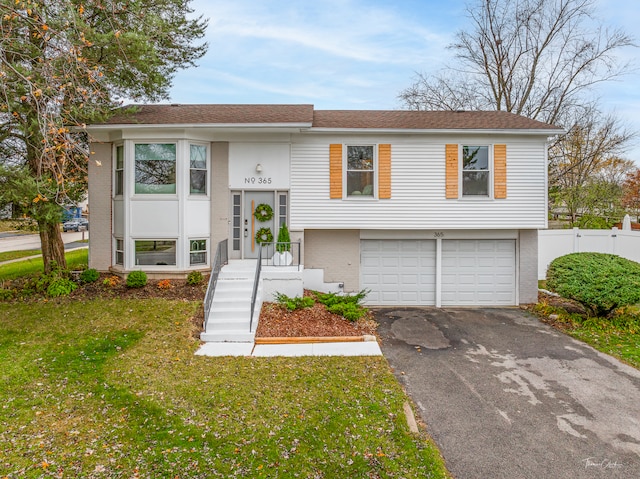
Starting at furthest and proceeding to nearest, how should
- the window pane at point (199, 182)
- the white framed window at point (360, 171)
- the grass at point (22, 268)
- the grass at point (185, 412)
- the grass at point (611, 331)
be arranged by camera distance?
the grass at point (22, 268), the white framed window at point (360, 171), the window pane at point (199, 182), the grass at point (611, 331), the grass at point (185, 412)

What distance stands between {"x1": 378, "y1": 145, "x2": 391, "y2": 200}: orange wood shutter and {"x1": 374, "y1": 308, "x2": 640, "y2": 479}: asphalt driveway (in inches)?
159

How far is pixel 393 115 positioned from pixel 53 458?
1140cm

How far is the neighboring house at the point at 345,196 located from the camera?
385 inches

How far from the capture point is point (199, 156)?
10.1m

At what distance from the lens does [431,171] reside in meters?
10.5

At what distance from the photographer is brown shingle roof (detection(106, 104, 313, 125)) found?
9.60 m

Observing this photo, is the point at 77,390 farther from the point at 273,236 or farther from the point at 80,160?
the point at 80,160

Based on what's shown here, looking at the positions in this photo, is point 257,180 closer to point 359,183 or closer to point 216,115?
point 216,115

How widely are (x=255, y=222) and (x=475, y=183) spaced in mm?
6500

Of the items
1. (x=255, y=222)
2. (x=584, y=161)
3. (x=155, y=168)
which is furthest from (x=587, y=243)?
(x=155, y=168)

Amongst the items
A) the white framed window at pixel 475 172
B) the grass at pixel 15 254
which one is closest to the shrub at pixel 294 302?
the white framed window at pixel 475 172

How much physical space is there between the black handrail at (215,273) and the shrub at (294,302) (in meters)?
1.60

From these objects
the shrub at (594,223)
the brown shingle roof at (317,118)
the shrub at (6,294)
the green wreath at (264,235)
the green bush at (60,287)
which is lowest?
the shrub at (6,294)

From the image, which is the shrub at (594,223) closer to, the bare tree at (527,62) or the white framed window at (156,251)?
the bare tree at (527,62)
